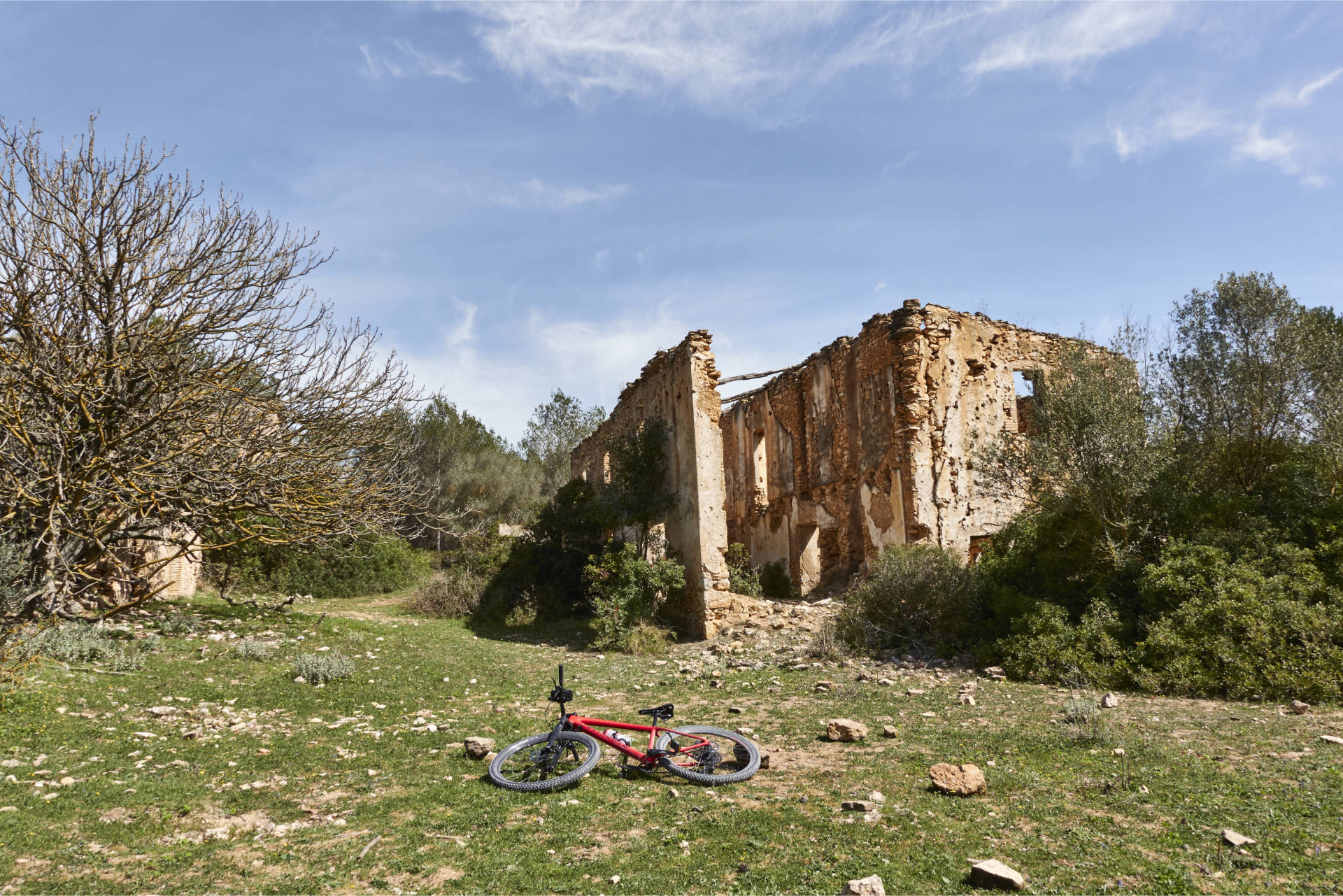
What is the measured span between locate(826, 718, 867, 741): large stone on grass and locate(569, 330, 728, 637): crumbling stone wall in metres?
6.31

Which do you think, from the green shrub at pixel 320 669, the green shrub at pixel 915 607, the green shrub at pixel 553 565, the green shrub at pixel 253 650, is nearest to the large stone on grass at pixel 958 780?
the green shrub at pixel 915 607

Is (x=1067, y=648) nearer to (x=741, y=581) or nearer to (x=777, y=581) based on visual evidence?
(x=741, y=581)

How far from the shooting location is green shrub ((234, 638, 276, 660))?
9.09m

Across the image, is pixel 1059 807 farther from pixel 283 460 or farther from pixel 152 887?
pixel 283 460

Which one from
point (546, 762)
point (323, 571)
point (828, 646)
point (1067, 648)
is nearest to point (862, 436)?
point (828, 646)

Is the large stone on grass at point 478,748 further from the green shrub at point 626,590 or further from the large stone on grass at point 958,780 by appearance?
the green shrub at point 626,590

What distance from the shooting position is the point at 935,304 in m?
14.5

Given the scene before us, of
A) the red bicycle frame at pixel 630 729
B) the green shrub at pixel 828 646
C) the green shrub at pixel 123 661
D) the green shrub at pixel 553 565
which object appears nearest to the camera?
the red bicycle frame at pixel 630 729

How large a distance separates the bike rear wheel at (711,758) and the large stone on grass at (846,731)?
2.85 feet

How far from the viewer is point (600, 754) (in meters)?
5.49

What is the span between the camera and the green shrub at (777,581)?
1792 centimetres

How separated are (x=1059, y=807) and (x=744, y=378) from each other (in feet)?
45.0

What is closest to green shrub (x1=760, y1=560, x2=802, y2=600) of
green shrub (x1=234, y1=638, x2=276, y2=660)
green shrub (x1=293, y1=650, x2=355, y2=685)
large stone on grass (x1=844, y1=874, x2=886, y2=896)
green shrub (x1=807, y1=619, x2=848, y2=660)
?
green shrub (x1=807, y1=619, x2=848, y2=660)

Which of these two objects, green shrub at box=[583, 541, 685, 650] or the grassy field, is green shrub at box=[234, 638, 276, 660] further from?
green shrub at box=[583, 541, 685, 650]
